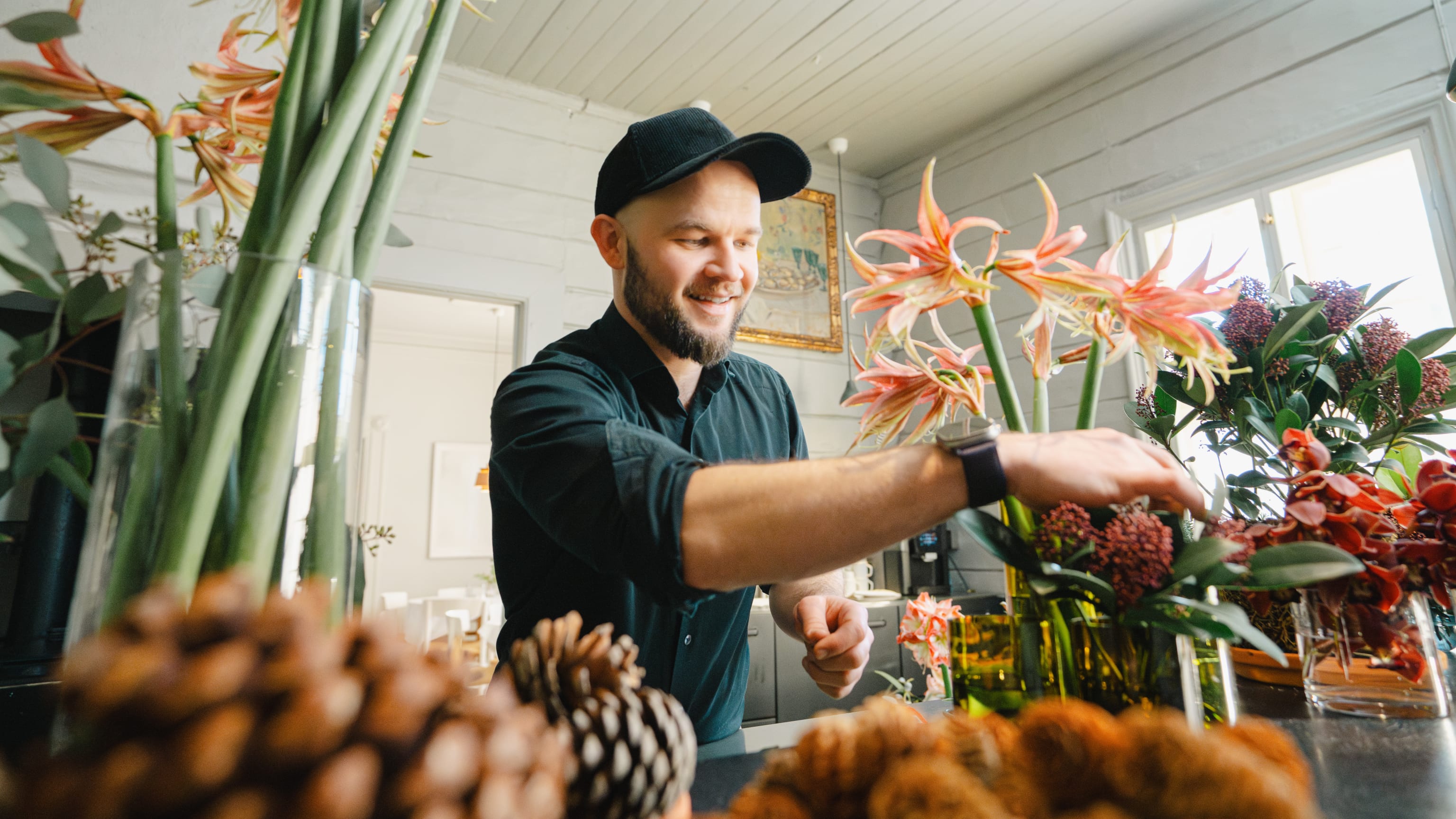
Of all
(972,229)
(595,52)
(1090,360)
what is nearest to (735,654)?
(1090,360)

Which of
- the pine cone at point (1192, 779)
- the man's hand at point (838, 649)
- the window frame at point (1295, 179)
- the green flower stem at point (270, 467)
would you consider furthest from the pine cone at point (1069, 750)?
the window frame at point (1295, 179)

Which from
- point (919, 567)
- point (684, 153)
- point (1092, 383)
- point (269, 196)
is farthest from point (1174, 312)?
point (919, 567)

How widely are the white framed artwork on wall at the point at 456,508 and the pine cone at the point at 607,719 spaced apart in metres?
8.03

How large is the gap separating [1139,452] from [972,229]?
3.42 meters

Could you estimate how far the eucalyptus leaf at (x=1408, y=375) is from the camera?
948 mm

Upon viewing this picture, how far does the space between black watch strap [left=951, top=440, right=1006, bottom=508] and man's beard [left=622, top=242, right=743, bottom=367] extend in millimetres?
691

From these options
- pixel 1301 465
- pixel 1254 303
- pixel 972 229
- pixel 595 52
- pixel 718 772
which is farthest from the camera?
pixel 972 229

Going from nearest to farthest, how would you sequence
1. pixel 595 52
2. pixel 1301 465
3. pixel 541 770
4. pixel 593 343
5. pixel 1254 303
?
pixel 541 770, pixel 1301 465, pixel 1254 303, pixel 593 343, pixel 595 52

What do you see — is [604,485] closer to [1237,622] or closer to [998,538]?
[998,538]

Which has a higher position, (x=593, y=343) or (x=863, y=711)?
(x=593, y=343)

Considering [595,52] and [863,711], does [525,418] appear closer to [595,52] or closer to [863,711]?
[863,711]

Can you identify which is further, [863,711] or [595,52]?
[595,52]

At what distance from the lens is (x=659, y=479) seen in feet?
1.84

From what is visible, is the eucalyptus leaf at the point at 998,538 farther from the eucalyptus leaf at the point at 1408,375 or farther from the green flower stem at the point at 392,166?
the eucalyptus leaf at the point at 1408,375
